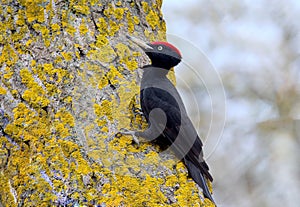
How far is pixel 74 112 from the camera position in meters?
2.14

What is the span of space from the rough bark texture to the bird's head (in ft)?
0.19

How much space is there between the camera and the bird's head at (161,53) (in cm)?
261

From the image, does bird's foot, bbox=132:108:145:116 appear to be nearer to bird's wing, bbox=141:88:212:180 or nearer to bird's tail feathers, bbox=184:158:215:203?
bird's wing, bbox=141:88:212:180

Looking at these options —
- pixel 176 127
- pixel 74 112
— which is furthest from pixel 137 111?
pixel 74 112

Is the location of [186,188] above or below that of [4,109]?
below

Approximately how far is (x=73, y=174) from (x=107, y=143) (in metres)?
0.24

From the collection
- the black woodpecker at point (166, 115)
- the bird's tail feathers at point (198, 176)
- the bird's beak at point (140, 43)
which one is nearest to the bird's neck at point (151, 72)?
the black woodpecker at point (166, 115)

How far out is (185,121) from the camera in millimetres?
2703

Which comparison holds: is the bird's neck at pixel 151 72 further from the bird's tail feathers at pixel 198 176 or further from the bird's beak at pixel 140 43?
the bird's tail feathers at pixel 198 176

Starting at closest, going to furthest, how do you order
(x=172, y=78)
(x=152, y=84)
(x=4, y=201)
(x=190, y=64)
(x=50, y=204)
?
1. (x=50, y=204)
2. (x=4, y=201)
3. (x=152, y=84)
4. (x=172, y=78)
5. (x=190, y=64)

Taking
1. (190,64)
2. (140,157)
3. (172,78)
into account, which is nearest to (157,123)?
(140,157)

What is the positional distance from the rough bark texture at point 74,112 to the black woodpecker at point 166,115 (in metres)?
0.07

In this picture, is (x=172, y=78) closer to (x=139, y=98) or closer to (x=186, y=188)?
(x=139, y=98)

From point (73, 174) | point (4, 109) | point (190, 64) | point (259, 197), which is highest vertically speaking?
point (4, 109)
